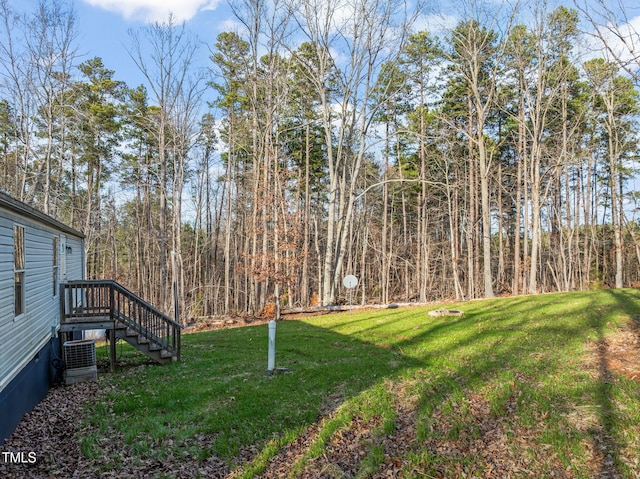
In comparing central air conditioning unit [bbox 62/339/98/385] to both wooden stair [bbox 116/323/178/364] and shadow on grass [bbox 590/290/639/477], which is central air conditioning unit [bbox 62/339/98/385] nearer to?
wooden stair [bbox 116/323/178/364]

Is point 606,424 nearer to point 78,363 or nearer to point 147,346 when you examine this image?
point 147,346

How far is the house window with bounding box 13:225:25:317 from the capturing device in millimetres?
6375

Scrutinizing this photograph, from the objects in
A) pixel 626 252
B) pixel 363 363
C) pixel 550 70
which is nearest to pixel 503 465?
pixel 363 363

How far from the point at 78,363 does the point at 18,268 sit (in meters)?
2.92

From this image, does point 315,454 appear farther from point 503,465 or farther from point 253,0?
point 253,0

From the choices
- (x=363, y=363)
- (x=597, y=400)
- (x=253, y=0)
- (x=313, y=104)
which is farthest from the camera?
(x=313, y=104)

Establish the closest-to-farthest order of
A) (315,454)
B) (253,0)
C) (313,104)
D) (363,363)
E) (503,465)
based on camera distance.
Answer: (503,465)
(315,454)
(363,363)
(253,0)
(313,104)

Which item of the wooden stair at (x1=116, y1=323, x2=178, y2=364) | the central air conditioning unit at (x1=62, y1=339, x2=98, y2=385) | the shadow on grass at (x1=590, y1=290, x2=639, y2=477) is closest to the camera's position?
the shadow on grass at (x1=590, y1=290, x2=639, y2=477)

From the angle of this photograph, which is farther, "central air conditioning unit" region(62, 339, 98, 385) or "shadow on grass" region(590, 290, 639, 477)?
"central air conditioning unit" region(62, 339, 98, 385)

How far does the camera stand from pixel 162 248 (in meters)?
21.0

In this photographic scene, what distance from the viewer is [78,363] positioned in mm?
8422

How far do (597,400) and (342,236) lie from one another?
15222 mm

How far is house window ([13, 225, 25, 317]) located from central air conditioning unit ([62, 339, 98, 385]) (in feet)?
6.95

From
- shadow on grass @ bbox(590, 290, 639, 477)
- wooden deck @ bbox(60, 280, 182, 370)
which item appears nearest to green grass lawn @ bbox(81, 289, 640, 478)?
shadow on grass @ bbox(590, 290, 639, 477)
